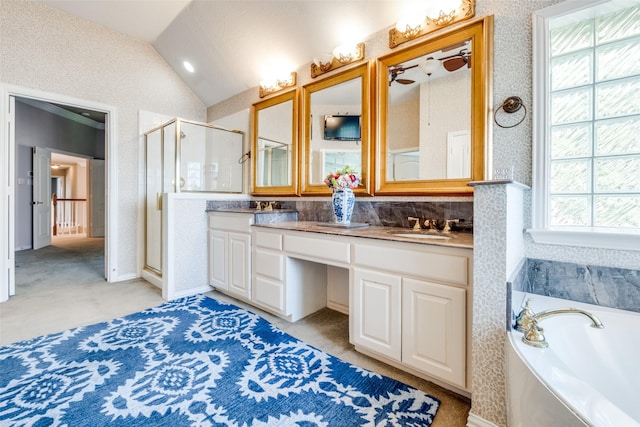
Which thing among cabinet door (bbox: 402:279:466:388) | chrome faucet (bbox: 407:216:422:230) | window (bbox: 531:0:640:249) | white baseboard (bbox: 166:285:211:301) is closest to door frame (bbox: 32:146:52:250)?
white baseboard (bbox: 166:285:211:301)

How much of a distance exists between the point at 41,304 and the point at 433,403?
10.7 feet

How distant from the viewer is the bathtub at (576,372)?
693 millimetres

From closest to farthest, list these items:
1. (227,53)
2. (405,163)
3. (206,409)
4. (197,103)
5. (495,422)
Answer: (495,422) → (206,409) → (405,163) → (227,53) → (197,103)

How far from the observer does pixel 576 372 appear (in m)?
1.03

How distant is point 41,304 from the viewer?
2.59 m

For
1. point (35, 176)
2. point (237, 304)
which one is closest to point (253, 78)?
point (237, 304)

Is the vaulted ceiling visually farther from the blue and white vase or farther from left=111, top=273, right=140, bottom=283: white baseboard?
left=111, top=273, right=140, bottom=283: white baseboard

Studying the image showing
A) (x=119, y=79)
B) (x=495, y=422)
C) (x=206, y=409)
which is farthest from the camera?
(x=119, y=79)

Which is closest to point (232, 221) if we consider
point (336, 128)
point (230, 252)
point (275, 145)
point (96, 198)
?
point (230, 252)

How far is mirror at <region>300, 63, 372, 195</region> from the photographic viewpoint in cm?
231

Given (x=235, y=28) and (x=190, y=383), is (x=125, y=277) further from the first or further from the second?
(x=235, y=28)

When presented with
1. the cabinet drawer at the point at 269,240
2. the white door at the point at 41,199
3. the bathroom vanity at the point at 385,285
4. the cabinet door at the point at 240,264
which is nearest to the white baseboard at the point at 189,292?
the cabinet door at the point at 240,264

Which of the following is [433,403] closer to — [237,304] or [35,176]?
[237,304]

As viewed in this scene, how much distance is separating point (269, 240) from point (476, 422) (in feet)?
5.59
